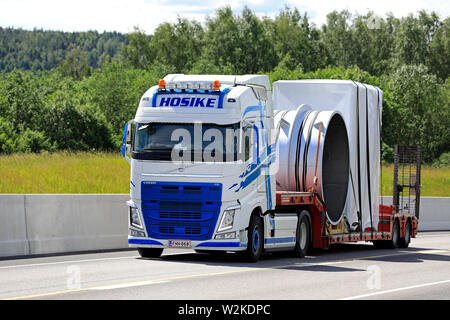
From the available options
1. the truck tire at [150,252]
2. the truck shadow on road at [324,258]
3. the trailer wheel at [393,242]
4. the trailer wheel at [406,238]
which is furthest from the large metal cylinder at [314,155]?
the trailer wheel at [406,238]

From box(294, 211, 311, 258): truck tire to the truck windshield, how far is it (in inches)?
140

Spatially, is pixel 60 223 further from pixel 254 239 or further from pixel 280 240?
pixel 280 240

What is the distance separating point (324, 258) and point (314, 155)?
251cm

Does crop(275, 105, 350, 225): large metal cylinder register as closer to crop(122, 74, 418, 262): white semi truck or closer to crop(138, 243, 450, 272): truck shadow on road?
crop(122, 74, 418, 262): white semi truck

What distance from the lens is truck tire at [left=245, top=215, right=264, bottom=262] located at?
1633 cm

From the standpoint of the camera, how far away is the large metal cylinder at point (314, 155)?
1980 cm

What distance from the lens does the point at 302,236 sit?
62.0 feet

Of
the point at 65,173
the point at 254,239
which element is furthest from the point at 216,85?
the point at 65,173

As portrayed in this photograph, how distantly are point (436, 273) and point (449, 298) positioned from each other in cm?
429

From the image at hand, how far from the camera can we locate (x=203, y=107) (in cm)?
1612
